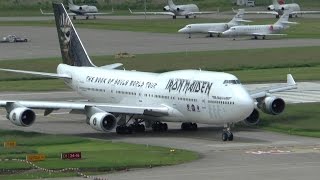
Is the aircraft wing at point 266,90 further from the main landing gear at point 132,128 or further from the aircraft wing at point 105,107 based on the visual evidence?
the main landing gear at point 132,128

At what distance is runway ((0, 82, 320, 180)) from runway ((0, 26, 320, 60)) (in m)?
55.4

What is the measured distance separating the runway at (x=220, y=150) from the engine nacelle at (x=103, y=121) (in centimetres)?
86

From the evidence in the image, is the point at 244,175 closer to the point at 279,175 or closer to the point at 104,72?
the point at 279,175

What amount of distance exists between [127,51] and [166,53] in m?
7.77

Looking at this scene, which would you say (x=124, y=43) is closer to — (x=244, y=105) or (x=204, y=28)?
(x=204, y=28)

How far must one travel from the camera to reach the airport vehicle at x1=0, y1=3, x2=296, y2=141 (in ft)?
201

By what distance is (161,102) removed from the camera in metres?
65.9

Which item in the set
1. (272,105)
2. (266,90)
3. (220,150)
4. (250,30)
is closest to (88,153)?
(220,150)

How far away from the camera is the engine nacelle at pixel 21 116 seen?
62906 millimetres

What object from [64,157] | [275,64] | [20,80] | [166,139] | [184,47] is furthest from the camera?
[184,47]

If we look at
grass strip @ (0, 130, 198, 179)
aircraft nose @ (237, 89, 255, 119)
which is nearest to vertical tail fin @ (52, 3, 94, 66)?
grass strip @ (0, 130, 198, 179)

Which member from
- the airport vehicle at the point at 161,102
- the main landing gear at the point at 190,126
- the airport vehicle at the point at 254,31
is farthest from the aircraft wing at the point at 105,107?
the airport vehicle at the point at 254,31

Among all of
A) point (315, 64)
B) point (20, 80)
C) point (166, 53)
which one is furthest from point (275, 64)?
point (20, 80)

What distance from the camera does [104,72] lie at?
238ft
